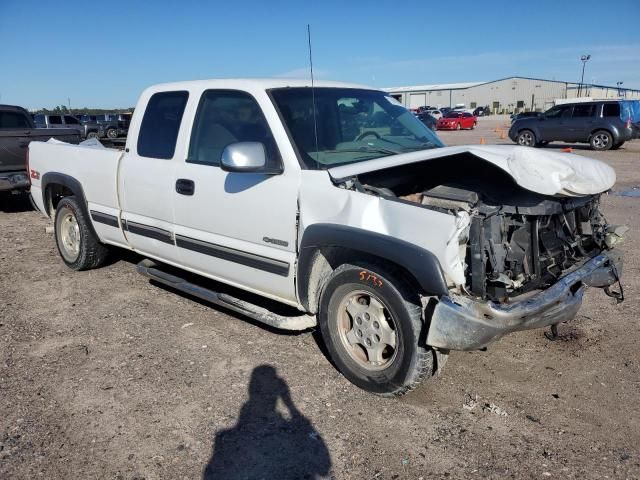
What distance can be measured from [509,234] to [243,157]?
1.76 m

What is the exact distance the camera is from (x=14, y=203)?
437 inches

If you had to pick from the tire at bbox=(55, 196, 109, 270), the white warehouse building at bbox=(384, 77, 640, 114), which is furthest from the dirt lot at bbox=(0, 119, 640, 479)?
the white warehouse building at bbox=(384, 77, 640, 114)

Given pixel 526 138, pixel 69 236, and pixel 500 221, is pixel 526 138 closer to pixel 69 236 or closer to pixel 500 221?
pixel 69 236

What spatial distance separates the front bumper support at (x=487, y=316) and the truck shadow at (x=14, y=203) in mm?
9754

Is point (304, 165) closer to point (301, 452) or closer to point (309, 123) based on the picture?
point (309, 123)

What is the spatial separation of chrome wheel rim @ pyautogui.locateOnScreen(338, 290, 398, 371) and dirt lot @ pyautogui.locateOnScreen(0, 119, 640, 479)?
0.80 ft

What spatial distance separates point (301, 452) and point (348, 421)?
392mm

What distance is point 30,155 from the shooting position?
6.27m

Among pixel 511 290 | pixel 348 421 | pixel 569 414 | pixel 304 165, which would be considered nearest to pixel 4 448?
pixel 348 421

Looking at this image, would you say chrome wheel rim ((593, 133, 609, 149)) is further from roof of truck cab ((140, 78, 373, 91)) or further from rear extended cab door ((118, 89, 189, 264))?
rear extended cab door ((118, 89, 189, 264))

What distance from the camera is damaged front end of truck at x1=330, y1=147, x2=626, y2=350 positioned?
2.92 metres

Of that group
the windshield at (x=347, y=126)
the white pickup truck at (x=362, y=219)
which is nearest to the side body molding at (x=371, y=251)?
the white pickup truck at (x=362, y=219)

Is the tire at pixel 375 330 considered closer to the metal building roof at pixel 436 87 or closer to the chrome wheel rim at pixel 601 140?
the chrome wheel rim at pixel 601 140

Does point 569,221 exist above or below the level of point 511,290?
above
